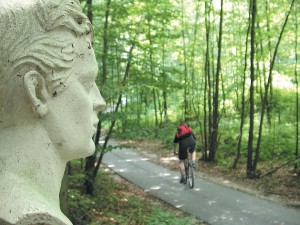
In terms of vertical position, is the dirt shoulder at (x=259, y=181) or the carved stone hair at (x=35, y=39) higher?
the carved stone hair at (x=35, y=39)

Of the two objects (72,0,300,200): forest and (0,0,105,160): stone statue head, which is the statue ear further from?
(72,0,300,200): forest

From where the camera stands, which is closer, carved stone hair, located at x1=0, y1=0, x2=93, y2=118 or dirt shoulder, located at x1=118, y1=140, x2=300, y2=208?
carved stone hair, located at x1=0, y1=0, x2=93, y2=118

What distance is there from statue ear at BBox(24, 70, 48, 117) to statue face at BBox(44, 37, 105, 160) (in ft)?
0.14

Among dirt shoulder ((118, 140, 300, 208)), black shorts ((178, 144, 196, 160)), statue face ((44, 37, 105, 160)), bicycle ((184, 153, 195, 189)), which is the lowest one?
dirt shoulder ((118, 140, 300, 208))

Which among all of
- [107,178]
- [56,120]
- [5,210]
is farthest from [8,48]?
[107,178]

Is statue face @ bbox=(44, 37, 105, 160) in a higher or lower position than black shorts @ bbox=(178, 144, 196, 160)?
higher

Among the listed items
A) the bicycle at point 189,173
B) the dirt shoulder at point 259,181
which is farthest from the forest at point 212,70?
the bicycle at point 189,173

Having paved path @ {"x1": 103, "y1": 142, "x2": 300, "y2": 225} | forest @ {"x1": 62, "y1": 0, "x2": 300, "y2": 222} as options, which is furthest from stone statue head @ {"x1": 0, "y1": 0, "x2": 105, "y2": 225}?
paved path @ {"x1": 103, "y1": 142, "x2": 300, "y2": 225}

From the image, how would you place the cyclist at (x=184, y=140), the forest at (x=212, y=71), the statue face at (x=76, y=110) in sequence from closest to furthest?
the statue face at (x=76, y=110) → the forest at (x=212, y=71) → the cyclist at (x=184, y=140)

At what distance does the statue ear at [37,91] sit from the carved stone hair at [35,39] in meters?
0.03

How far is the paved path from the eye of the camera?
792cm

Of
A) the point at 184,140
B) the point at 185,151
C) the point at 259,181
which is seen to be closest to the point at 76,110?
the point at 184,140

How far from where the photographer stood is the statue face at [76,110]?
1.61 meters

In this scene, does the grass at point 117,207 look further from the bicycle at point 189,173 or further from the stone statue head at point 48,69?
the stone statue head at point 48,69
